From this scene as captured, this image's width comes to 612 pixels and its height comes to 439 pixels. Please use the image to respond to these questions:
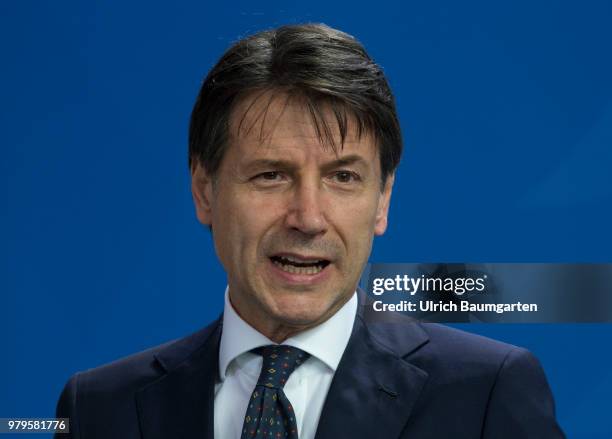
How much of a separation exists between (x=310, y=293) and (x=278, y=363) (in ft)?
0.47

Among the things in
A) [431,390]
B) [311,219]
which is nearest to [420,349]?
[431,390]

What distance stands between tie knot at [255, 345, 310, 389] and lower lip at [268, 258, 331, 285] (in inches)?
5.5

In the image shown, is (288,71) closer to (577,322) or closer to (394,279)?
(394,279)

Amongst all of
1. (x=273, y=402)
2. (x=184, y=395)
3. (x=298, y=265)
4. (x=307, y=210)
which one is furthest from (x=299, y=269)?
(x=184, y=395)

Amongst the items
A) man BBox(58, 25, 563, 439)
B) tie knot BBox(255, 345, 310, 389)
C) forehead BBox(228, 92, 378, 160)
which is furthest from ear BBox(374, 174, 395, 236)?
tie knot BBox(255, 345, 310, 389)

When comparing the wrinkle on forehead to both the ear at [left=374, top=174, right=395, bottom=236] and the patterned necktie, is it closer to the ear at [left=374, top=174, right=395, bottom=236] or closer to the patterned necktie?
the ear at [left=374, top=174, right=395, bottom=236]

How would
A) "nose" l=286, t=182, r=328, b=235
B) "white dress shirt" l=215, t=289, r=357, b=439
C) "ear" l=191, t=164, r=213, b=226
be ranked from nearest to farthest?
"nose" l=286, t=182, r=328, b=235, "white dress shirt" l=215, t=289, r=357, b=439, "ear" l=191, t=164, r=213, b=226

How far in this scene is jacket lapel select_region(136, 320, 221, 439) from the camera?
198cm

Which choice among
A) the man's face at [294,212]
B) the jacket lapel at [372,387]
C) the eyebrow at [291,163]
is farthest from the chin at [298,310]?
the eyebrow at [291,163]

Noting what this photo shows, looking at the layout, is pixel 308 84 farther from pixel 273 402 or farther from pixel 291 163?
pixel 273 402

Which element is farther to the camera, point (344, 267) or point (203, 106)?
point (203, 106)

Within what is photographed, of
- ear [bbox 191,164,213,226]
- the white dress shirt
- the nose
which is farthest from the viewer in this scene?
ear [bbox 191,164,213,226]

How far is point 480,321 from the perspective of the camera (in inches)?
105

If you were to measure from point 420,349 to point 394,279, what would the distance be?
0.62 m
